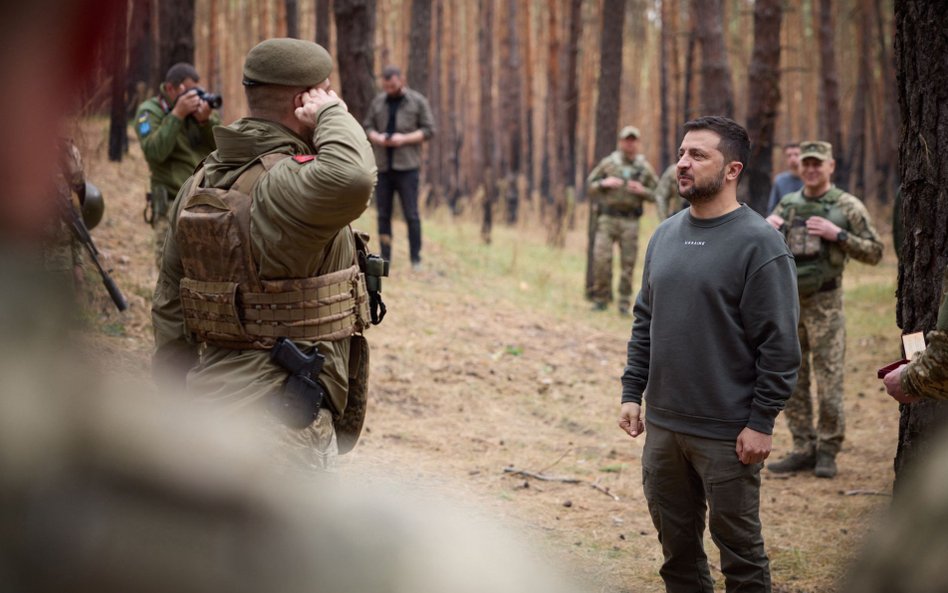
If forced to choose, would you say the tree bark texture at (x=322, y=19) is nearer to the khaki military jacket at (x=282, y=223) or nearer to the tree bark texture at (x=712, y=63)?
the tree bark texture at (x=712, y=63)

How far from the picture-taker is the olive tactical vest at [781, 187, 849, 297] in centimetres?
593

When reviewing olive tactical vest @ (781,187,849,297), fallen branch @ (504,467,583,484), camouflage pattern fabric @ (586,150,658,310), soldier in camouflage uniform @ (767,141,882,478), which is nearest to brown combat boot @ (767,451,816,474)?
soldier in camouflage uniform @ (767,141,882,478)

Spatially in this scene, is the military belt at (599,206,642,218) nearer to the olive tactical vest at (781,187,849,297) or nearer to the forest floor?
the forest floor

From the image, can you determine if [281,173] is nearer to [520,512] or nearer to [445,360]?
[520,512]

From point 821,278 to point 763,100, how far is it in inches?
178

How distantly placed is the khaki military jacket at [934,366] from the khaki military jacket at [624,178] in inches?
335

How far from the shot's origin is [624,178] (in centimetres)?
1116

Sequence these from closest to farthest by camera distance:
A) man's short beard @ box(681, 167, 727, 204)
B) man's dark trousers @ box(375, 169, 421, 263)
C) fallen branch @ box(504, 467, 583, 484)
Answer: man's short beard @ box(681, 167, 727, 204) < fallen branch @ box(504, 467, 583, 484) < man's dark trousers @ box(375, 169, 421, 263)

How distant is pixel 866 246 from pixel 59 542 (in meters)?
5.99

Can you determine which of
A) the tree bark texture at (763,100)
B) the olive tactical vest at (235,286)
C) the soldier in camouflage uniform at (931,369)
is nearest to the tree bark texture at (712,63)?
the tree bark texture at (763,100)

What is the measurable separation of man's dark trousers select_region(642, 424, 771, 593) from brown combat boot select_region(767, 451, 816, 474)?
2958mm

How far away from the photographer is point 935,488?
0.80 m

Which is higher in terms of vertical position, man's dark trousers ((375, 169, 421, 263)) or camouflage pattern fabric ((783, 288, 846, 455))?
man's dark trousers ((375, 169, 421, 263))

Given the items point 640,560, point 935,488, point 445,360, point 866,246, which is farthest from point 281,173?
point 445,360
